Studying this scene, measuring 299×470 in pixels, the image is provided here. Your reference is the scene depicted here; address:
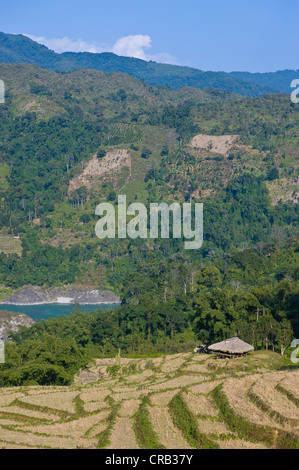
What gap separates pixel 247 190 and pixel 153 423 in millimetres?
102121

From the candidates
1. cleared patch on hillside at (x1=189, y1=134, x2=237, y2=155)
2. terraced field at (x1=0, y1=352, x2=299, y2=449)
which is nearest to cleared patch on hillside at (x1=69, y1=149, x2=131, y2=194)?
cleared patch on hillside at (x1=189, y1=134, x2=237, y2=155)

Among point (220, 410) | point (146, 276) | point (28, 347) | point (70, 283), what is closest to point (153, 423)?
point (220, 410)

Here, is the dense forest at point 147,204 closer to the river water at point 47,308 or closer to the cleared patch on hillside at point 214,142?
the cleared patch on hillside at point 214,142

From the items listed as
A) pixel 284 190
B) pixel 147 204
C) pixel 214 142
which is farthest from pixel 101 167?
pixel 284 190

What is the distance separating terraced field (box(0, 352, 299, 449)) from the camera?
18062mm

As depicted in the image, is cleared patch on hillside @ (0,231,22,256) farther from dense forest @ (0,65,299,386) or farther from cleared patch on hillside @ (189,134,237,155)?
cleared patch on hillside @ (189,134,237,155)

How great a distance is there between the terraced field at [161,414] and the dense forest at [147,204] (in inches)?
577

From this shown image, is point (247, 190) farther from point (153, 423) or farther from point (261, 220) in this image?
point (153, 423)

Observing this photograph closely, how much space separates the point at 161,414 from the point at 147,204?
331ft

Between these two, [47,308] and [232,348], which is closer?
[232,348]

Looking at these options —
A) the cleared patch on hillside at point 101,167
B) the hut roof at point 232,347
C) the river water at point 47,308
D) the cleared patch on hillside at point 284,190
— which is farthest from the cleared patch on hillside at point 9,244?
the hut roof at point 232,347

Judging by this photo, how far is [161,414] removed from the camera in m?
21.0

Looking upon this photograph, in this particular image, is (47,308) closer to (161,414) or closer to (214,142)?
(214,142)

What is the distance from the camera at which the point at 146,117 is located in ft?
496
